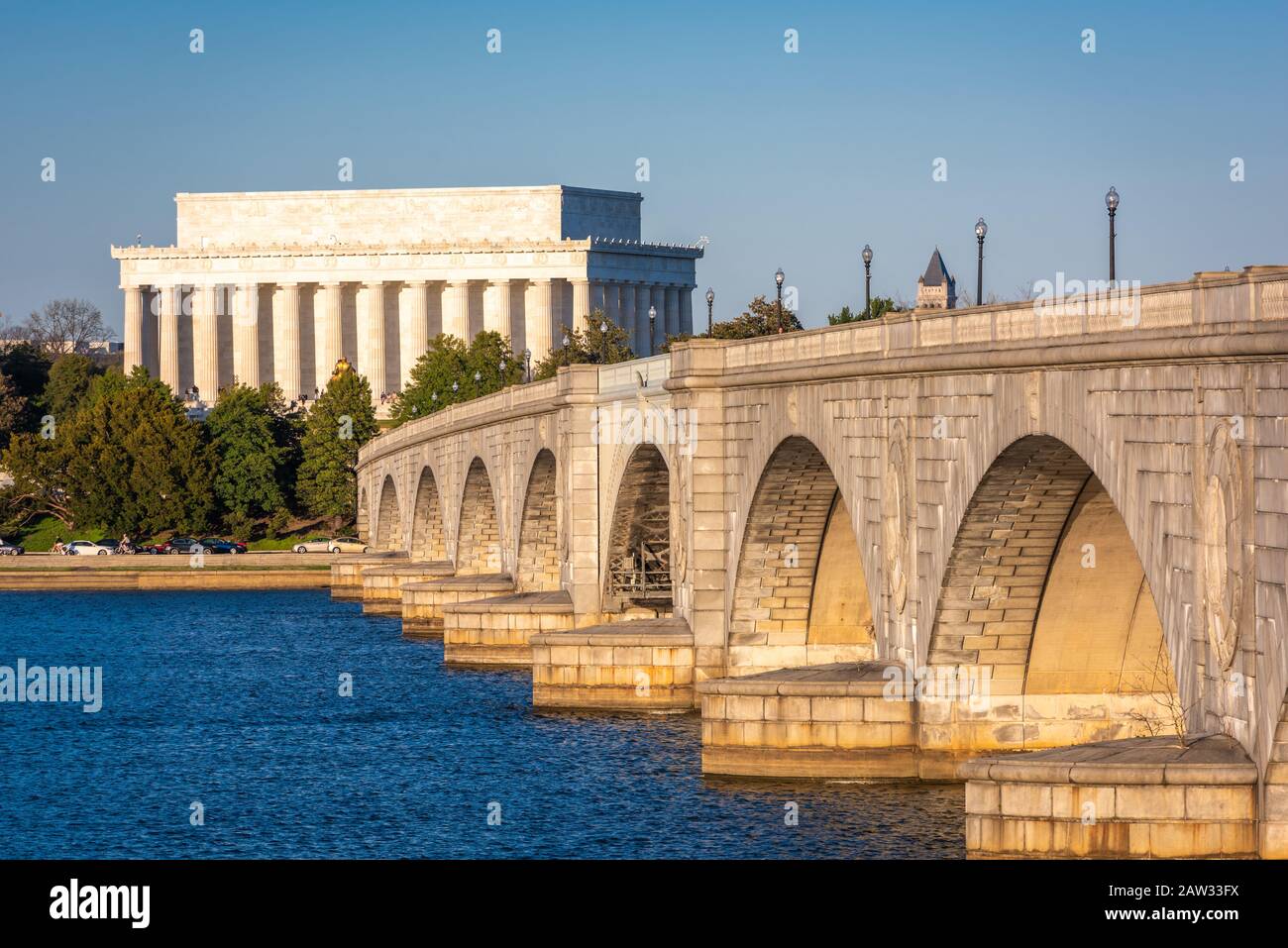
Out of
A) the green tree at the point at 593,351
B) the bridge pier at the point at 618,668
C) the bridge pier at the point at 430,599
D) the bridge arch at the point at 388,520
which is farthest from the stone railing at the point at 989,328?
the green tree at the point at 593,351

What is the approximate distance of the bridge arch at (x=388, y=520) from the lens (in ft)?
398

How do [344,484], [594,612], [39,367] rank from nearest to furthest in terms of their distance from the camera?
[594,612], [344,484], [39,367]

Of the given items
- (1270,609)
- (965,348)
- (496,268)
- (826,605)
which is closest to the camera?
(1270,609)

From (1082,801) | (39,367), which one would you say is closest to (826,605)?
(1082,801)

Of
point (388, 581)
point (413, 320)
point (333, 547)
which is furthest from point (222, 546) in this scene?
point (413, 320)

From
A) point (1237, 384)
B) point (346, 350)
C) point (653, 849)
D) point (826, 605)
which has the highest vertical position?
point (346, 350)

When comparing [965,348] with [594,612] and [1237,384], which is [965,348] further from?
[594,612]

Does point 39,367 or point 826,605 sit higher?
point 39,367

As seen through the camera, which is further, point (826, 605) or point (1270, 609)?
point (826, 605)

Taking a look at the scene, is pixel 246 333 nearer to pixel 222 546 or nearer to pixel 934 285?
pixel 222 546

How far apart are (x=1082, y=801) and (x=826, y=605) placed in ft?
73.7

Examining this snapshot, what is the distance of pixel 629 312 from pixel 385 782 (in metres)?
150

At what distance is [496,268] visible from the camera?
19112 centimetres

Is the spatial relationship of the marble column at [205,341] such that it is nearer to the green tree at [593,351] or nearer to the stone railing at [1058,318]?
the green tree at [593,351]
